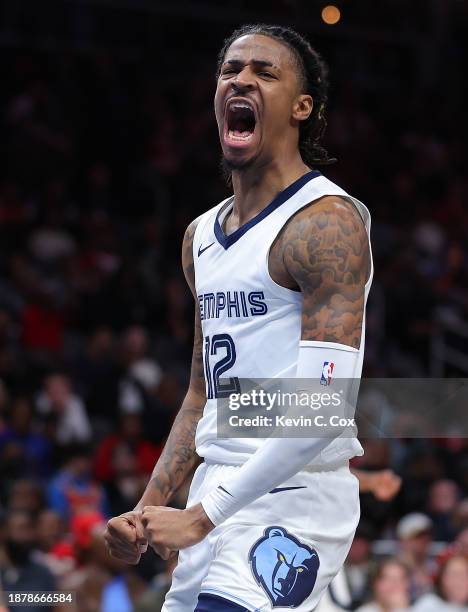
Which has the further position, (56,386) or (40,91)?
(40,91)

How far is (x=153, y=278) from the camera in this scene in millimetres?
10930

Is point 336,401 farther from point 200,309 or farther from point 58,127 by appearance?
point 58,127

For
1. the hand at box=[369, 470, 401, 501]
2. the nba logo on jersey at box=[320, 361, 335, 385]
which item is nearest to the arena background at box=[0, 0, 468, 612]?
the hand at box=[369, 470, 401, 501]

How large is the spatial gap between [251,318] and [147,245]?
26.7 feet

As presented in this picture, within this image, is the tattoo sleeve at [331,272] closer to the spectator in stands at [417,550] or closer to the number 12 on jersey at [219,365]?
the number 12 on jersey at [219,365]

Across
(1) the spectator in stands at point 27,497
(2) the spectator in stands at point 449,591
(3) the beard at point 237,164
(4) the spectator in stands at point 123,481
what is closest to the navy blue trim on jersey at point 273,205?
(3) the beard at point 237,164

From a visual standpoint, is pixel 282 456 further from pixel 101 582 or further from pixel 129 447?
pixel 129 447

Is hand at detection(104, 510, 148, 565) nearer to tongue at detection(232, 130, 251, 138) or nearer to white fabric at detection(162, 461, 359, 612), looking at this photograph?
white fabric at detection(162, 461, 359, 612)

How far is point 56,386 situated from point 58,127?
3859 millimetres

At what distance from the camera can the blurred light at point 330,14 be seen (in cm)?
796

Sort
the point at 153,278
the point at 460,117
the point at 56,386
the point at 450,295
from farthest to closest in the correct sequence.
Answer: the point at 460,117
the point at 450,295
the point at 153,278
the point at 56,386

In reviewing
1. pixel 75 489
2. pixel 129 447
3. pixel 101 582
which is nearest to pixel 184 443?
pixel 101 582

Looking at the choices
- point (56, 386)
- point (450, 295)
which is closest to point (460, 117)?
point (450, 295)

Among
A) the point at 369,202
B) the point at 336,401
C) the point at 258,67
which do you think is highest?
the point at 258,67
